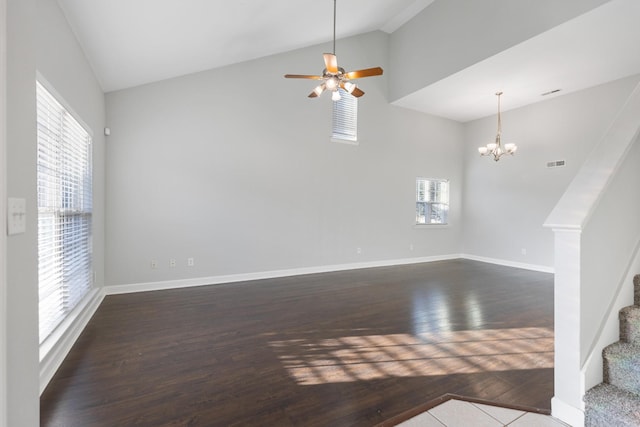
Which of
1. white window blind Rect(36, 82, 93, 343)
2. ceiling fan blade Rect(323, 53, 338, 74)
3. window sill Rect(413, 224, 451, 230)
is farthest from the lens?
window sill Rect(413, 224, 451, 230)

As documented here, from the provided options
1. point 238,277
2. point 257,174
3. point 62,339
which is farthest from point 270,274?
point 62,339

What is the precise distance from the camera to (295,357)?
2.41 meters

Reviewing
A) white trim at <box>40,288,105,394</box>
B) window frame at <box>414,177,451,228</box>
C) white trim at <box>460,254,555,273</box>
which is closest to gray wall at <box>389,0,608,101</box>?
window frame at <box>414,177,451,228</box>

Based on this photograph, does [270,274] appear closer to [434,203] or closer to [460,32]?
[434,203]

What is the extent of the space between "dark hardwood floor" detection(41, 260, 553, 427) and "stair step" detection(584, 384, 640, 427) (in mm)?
346

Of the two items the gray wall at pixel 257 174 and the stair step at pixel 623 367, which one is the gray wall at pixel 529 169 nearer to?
the gray wall at pixel 257 174

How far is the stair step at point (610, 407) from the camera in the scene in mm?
1398

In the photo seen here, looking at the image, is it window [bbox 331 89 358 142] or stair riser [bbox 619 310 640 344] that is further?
window [bbox 331 89 358 142]

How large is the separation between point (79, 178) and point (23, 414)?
8.84 ft

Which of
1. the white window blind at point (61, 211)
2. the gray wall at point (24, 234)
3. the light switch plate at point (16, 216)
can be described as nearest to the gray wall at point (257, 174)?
the white window blind at point (61, 211)

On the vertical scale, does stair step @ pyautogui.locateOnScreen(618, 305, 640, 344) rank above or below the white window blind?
below

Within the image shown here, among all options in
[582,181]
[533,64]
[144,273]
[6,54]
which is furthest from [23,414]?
[533,64]

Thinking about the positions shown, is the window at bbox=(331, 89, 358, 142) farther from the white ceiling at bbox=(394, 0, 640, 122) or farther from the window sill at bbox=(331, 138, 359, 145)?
the white ceiling at bbox=(394, 0, 640, 122)

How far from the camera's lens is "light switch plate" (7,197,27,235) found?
3.25 ft
